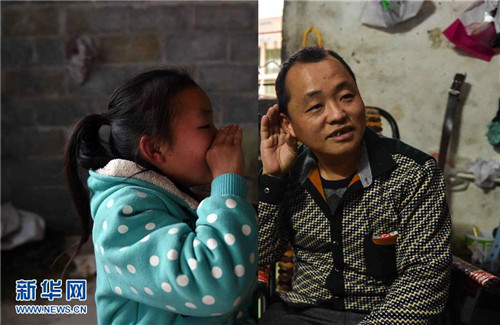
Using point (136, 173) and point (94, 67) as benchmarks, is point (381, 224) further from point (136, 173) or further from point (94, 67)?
point (94, 67)

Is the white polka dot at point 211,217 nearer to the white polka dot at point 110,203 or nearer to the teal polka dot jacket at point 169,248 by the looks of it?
the teal polka dot jacket at point 169,248

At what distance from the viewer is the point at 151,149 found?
2.10 feet

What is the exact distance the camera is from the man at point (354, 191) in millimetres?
633

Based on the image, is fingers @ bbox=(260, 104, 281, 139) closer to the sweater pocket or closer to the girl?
the girl

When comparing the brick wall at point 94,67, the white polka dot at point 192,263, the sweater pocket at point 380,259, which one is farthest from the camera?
the brick wall at point 94,67

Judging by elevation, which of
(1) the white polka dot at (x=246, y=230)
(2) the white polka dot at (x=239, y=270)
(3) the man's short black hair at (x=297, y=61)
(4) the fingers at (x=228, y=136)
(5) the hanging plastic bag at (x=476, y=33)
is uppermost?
(5) the hanging plastic bag at (x=476, y=33)

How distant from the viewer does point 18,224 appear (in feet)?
4.32

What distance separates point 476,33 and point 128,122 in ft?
1.97

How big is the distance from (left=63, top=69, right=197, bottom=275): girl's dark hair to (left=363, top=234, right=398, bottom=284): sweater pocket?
0.35 meters

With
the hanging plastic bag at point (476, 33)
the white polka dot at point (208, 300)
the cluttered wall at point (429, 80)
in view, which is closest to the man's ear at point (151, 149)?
the white polka dot at point (208, 300)

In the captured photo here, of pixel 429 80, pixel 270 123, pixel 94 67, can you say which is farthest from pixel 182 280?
pixel 94 67

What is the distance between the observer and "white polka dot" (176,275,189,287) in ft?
1.82

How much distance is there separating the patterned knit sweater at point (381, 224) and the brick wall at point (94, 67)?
0.58ft

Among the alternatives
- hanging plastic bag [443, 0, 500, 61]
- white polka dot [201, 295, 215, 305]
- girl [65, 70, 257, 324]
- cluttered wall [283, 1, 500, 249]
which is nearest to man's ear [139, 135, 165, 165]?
girl [65, 70, 257, 324]
